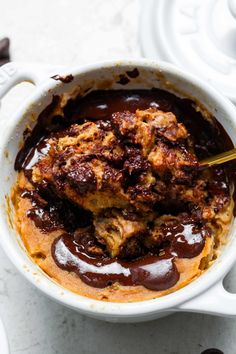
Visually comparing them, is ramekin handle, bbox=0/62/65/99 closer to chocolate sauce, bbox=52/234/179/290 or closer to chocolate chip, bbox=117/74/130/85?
chocolate chip, bbox=117/74/130/85

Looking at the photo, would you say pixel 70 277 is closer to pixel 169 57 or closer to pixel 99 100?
pixel 99 100

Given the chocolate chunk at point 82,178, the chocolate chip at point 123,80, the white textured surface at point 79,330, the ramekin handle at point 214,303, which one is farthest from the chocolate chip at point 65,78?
the ramekin handle at point 214,303

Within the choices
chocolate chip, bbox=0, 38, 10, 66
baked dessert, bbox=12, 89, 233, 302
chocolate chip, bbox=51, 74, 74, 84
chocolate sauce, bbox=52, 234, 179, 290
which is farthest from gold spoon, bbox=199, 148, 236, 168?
chocolate chip, bbox=0, 38, 10, 66

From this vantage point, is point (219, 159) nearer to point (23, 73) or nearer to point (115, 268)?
point (115, 268)

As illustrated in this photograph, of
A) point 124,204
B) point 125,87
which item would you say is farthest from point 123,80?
point 124,204

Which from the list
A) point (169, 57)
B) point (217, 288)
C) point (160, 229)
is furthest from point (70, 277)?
point (169, 57)

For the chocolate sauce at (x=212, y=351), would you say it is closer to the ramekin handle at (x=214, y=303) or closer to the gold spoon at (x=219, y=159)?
the ramekin handle at (x=214, y=303)
